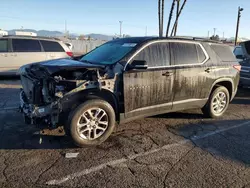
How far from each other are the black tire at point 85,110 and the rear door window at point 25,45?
23.1ft

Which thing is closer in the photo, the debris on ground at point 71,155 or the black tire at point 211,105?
the debris on ground at point 71,155

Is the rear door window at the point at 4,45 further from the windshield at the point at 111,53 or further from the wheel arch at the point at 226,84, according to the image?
the wheel arch at the point at 226,84

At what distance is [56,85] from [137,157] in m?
1.71

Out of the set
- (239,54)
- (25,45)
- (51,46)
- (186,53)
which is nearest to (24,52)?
(25,45)

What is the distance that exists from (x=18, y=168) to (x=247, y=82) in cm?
789

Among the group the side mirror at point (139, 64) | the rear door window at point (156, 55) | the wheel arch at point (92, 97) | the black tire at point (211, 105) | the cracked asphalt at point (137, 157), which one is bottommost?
the cracked asphalt at point (137, 157)

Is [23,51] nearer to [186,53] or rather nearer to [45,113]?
[45,113]

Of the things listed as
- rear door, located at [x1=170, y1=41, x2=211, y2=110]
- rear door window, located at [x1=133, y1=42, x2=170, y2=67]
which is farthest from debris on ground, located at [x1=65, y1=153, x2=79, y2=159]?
rear door, located at [x1=170, y1=41, x2=211, y2=110]

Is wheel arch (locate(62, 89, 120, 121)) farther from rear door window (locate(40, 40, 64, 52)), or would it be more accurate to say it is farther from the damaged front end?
rear door window (locate(40, 40, 64, 52))

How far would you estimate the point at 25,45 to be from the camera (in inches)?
369

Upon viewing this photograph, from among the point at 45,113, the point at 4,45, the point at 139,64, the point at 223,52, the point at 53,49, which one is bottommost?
the point at 45,113

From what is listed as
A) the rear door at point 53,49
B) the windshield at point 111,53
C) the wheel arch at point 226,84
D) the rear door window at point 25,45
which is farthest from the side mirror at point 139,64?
the rear door window at point 25,45

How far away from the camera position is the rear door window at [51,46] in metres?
9.67

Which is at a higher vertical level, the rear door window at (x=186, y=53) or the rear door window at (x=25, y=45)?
the rear door window at (x=25, y=45)
